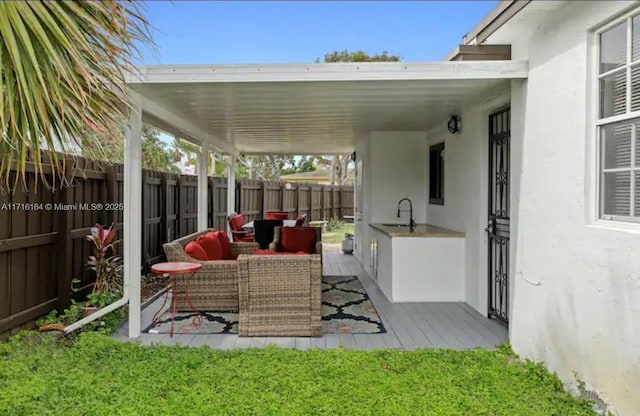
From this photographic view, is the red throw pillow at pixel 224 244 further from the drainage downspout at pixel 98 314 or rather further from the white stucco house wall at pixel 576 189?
the white stucco house wall at pixel 576 189

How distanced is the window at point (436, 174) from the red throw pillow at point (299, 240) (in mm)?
2014

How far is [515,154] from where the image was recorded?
3818 mm

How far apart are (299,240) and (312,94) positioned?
8.04 ft

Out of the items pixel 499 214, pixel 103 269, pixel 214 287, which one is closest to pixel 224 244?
pixel 214 287

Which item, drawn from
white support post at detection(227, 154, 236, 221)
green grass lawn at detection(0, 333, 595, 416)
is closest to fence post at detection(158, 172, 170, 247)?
white support post at detection(227, 154, 236, 221)

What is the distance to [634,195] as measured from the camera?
256 centimetres

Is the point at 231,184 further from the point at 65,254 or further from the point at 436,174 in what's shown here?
the point at 65,254

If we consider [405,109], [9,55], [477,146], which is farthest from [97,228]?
[477,146]

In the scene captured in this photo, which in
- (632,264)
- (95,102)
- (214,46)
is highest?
(214,46)

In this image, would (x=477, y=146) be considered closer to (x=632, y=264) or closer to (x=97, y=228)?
(x=632, y=264)

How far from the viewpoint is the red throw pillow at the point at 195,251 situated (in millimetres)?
5107

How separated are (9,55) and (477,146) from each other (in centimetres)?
448

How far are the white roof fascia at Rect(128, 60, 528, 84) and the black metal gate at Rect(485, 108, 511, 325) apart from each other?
1064 millimetres

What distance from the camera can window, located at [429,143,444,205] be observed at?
670 centimetres
